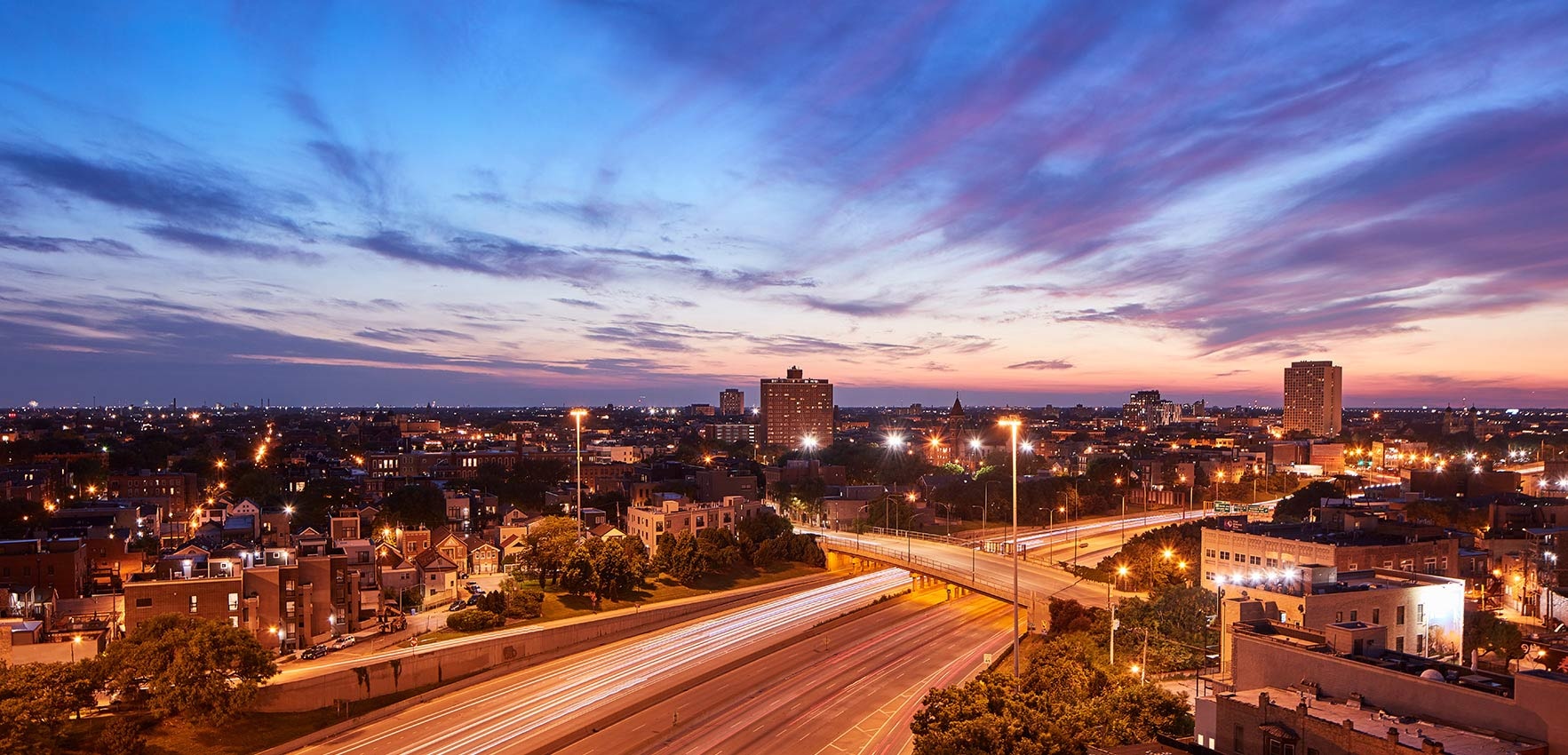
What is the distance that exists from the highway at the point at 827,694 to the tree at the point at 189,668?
14.2m

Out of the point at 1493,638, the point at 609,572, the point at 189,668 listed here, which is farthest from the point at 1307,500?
the point at 189,668

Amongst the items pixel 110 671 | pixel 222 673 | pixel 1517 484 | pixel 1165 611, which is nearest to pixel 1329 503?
pixel 1165 611

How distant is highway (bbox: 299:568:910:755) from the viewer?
34000 millimetres

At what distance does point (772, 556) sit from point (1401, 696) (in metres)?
48.8

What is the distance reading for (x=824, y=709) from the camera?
36.5 metres

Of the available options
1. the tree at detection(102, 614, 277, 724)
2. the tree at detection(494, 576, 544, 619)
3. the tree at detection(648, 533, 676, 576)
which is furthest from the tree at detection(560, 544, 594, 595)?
the tree at detection(102, 614, 277, 724)

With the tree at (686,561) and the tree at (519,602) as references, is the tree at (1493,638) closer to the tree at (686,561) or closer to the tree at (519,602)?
the tree at (686,561)

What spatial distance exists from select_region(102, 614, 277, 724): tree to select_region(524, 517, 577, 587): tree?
1960 cm

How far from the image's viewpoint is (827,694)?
38531mm

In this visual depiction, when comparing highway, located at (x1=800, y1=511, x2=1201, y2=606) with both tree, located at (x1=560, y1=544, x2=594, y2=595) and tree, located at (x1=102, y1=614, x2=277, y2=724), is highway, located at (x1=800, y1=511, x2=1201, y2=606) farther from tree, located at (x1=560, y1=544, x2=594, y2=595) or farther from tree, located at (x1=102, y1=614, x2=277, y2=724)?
tree, located at (x1=102, y1=614, x2=277, y2=724)

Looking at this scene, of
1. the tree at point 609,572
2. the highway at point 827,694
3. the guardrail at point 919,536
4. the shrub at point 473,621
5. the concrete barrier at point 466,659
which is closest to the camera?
the highway at point 827,694

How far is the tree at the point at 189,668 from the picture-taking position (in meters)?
34.5

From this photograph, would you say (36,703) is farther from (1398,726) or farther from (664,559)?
(1398,726)

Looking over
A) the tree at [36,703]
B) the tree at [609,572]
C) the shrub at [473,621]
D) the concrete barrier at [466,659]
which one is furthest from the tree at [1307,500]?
the tree at [36,703]
